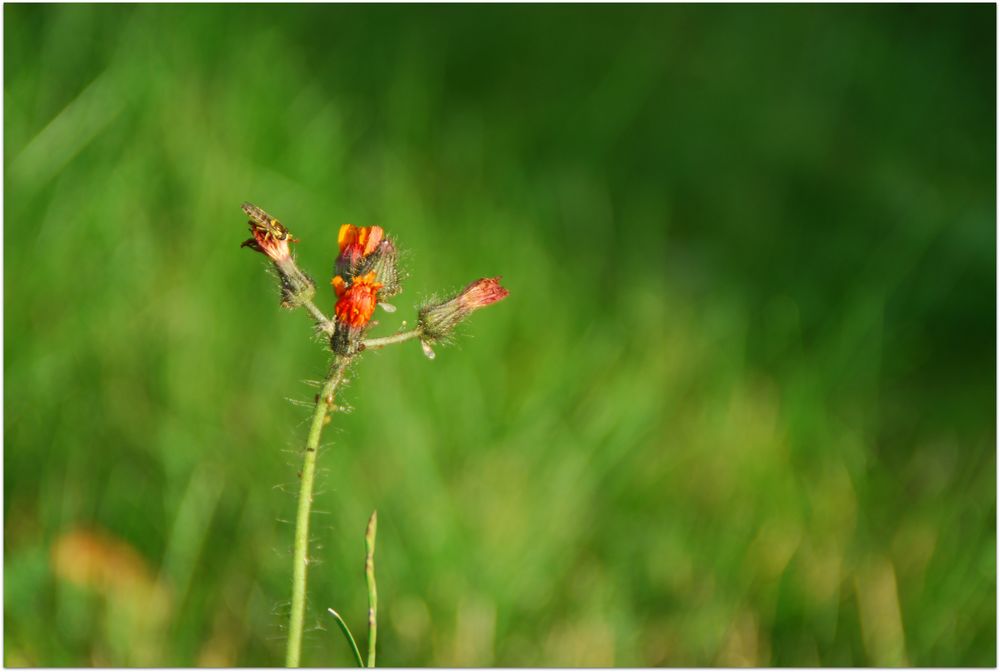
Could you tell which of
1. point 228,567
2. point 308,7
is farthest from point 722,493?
point 308,7

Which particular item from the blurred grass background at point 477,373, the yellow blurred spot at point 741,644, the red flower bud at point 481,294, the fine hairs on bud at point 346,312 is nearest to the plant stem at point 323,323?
the fine hairs on bud at point 346,312

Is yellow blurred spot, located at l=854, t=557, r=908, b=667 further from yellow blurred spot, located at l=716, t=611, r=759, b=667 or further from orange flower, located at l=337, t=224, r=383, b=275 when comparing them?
orange flower, located at l=337, t=224, r=383, b=275

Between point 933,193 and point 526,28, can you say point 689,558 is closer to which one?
point 933,193

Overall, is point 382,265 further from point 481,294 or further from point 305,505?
point 305,505

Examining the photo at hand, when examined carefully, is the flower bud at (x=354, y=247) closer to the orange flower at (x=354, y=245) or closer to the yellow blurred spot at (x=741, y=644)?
the orange flower at (x=354, y=245)

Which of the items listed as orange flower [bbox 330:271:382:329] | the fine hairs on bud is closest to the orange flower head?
the fine hairs on bud

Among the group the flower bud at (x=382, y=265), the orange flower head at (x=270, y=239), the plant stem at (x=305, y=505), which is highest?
the orange flower head at (x=270, y=239)

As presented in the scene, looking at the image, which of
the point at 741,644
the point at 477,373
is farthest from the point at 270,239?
the point at 477,373
